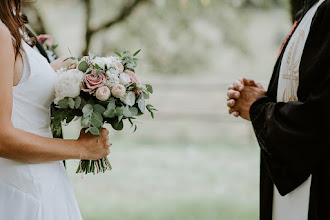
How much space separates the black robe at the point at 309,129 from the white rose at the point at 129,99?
2.24 feet

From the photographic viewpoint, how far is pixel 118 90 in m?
2.07

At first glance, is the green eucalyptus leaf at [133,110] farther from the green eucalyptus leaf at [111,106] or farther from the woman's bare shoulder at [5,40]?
the woman's bare shoulder at [5,40]

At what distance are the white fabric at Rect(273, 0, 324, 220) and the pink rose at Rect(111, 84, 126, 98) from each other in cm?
86

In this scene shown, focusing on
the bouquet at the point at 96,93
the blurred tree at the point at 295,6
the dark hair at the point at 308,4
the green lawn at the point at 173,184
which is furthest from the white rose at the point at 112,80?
the green lawn at the point at 173,184

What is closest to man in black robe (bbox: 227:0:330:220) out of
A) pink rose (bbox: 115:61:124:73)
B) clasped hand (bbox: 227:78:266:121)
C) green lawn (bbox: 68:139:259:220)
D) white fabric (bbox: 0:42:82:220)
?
clasped hand (bbox: 227:78:266:121)

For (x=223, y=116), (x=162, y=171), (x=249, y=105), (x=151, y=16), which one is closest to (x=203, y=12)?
(x=151, y=16)

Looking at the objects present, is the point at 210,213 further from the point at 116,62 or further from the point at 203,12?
the point at 203,12

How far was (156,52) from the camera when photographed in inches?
471

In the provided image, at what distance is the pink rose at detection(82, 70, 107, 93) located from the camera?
2062mm

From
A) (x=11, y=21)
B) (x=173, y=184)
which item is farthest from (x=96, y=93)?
(x=173, y=184)

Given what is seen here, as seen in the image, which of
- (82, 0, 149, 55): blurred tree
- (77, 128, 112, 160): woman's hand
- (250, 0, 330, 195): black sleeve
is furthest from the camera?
(82, 0, 149, 55): blurred tree

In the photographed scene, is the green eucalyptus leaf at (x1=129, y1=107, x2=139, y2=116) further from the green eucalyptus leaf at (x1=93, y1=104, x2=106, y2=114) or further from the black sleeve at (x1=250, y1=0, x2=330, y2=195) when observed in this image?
the black sleeve at (x1=250, y1=0, x2=330, y2=195)

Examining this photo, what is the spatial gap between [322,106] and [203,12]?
9.75 metres

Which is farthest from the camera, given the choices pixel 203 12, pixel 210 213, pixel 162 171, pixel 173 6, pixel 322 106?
pixel 203 12
